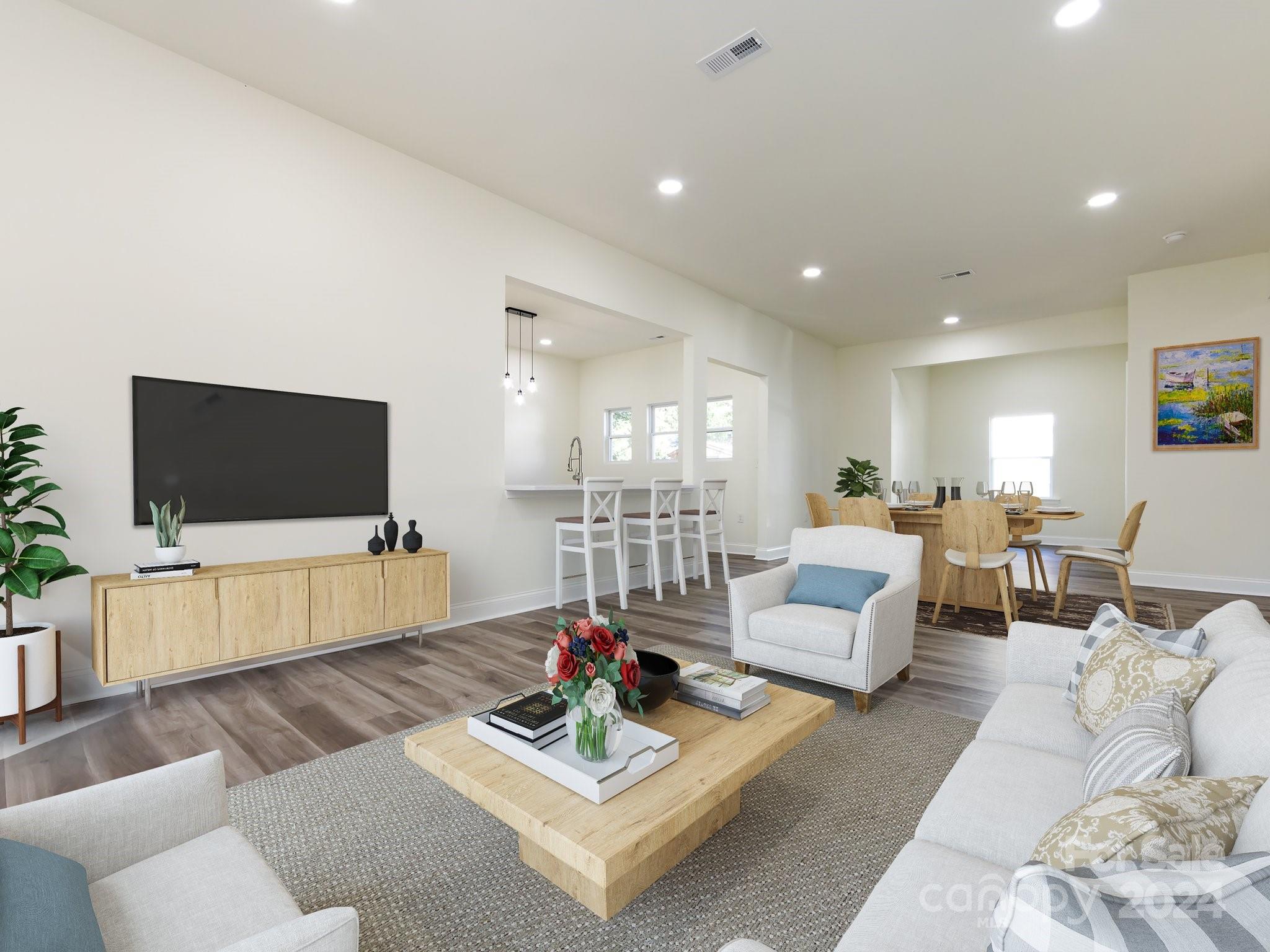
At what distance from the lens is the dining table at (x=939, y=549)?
16.1 feet

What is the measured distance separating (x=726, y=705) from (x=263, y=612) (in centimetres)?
248

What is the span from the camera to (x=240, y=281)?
329 centimetres

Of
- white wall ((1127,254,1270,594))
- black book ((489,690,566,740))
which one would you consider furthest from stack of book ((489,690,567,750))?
white wall ((1127,254,1270,594))

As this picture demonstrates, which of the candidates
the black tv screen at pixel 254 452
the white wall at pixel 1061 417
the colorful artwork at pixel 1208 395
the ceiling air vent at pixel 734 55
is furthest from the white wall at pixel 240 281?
the white wall at pixel 1061 417

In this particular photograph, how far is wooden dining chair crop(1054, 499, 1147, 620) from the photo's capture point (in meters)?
4.49

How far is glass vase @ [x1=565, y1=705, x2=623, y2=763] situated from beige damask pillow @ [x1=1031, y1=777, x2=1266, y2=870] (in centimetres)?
86

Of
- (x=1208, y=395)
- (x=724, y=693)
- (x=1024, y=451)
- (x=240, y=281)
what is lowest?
(x=724, y=693)

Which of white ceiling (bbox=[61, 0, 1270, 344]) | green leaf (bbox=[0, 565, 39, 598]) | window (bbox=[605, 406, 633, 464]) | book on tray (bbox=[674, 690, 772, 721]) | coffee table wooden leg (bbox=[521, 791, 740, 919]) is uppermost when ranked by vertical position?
white ceiling (bbox=[61, 0, 1270, 344])

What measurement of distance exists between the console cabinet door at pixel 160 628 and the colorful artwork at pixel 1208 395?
7877mm

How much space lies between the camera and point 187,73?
122 inches

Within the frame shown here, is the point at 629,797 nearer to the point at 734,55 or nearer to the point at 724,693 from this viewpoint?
the point at 724,693

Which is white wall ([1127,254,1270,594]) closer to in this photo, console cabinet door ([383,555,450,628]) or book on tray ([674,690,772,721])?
book on tray ([674,690,772,721])

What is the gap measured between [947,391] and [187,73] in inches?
401

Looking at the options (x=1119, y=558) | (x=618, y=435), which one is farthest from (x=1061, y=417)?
(x=618, y=435)
